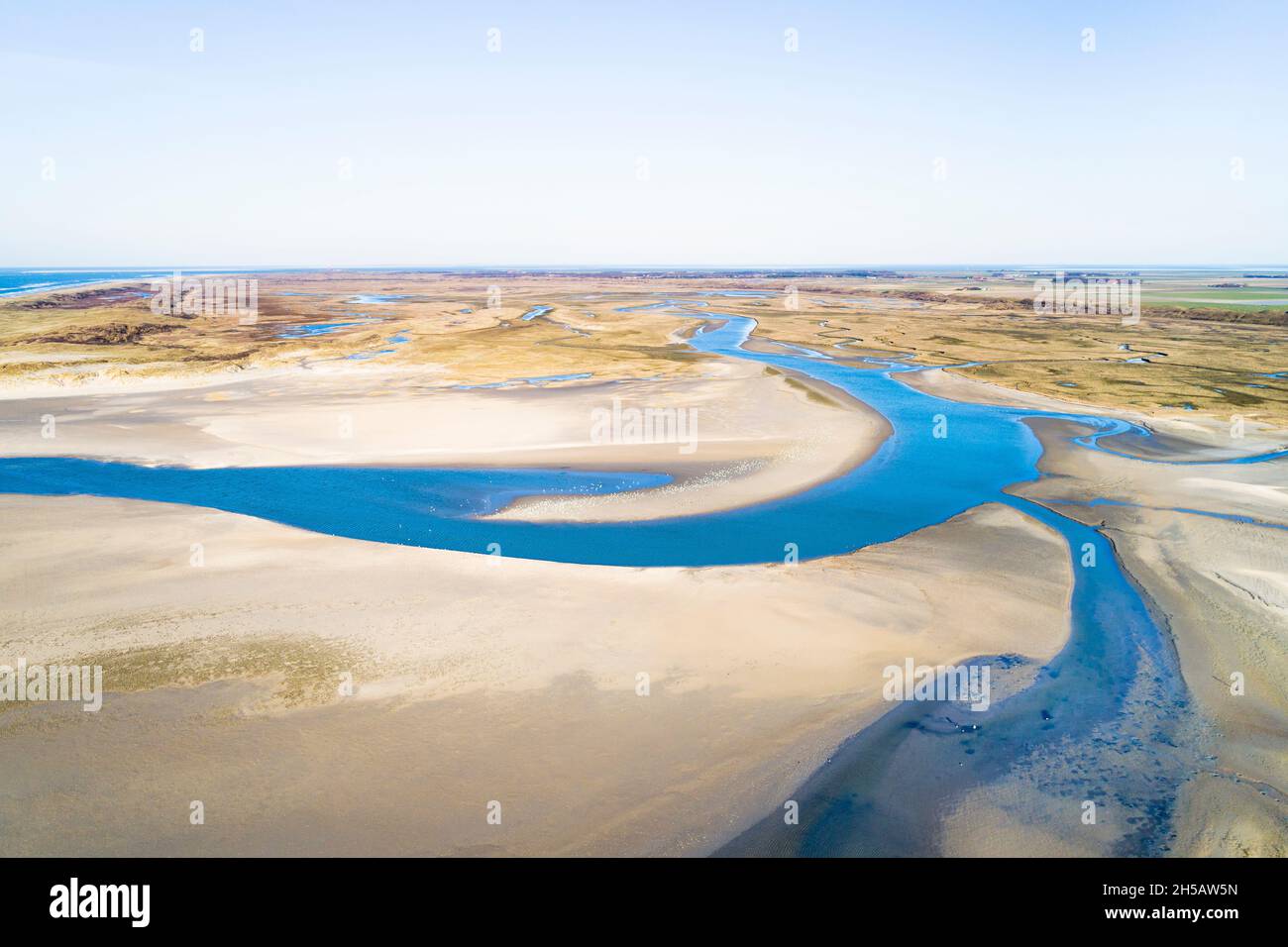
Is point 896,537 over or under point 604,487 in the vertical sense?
under

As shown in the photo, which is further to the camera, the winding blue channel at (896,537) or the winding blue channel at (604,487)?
the winding blue channel at (604,487)

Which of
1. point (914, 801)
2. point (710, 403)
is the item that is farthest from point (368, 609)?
point (710, 403)

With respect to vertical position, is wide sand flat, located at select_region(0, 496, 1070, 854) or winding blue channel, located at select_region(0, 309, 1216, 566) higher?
winding blue channel, located at select_region(0, 309, 1216, 566)

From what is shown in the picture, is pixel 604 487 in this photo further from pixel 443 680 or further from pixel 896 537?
pixel 443 680

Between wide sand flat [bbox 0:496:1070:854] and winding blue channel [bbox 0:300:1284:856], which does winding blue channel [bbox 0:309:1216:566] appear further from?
wide sand flat [bbox 0:496:1070:854]

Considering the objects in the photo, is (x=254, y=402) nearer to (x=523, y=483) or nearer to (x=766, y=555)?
(x=523, y=483)

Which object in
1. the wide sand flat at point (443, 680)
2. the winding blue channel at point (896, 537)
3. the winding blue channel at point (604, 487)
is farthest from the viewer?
the winding blue channel at point (604, 487)

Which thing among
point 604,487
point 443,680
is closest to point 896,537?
point 604,487

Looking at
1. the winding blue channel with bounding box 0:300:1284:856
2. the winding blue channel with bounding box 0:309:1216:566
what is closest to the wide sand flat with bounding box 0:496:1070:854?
the winding blue channel with bounding box 0:300:1284:856

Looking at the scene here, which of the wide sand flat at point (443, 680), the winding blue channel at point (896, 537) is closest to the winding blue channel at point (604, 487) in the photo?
the winding blue channel at point (896, 537)

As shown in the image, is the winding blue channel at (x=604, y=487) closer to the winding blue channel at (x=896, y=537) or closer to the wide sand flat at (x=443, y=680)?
the winding blue channel at (x=896, y=537)
